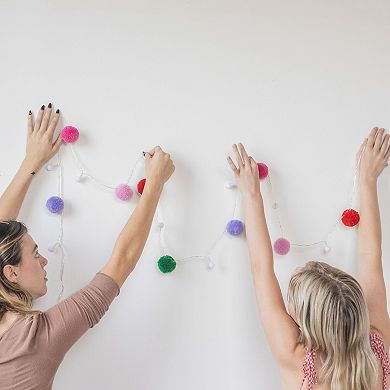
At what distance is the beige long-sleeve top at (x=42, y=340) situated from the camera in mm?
1162

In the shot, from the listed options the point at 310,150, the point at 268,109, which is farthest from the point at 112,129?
the point at 310,150

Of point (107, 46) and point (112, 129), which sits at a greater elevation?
point (107, 46)

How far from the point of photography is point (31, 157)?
154cm

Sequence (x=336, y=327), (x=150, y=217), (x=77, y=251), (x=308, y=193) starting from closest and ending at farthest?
(x=336, y=327)
(x=150, y=217)
(x=77, y=251)
(x=308, y=193)

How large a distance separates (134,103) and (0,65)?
15.6 inches

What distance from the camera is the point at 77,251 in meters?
1.57

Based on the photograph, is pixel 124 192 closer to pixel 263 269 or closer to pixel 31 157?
pixel 31 157

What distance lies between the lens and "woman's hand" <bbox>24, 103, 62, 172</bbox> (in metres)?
1.54

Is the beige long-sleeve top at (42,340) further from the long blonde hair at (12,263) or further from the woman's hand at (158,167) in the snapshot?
the woman's hand at (158,167)

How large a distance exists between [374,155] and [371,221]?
0.20m

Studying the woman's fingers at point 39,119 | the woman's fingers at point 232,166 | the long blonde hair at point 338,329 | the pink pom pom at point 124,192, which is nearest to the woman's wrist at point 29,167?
the woman's fingers at point 39,119

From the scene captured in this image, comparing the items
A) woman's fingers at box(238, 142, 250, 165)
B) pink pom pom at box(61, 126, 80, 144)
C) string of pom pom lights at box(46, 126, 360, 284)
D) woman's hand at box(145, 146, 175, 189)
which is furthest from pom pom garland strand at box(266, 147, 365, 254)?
pink pom pom at box(61, 126, 80, 144)

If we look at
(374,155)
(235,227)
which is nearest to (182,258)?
(235,227)

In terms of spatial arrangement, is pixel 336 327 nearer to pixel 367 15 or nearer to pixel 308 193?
pixel 308 193
